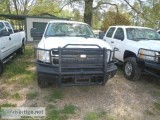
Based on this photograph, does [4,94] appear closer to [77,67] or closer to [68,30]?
[77,67]

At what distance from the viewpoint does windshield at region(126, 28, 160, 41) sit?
7703mm

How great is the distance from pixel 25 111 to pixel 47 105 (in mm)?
538

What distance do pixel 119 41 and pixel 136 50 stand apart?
1.31 m

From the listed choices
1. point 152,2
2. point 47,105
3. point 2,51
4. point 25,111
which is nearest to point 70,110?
point 47,105

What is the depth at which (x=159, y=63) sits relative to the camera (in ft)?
19.7

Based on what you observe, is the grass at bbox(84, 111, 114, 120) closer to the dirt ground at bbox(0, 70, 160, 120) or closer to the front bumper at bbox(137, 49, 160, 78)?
the dirt ground at bbox(0, 70, 160, 120)

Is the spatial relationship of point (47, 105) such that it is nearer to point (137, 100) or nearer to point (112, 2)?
point (137, 100)

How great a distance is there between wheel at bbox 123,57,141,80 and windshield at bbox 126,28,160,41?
101cm

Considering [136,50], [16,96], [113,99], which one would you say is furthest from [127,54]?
[16,96]

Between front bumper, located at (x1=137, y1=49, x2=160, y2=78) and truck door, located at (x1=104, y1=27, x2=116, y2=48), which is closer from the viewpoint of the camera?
front bumper, located at (x1=137, y1=49, x2=160, y2=78)

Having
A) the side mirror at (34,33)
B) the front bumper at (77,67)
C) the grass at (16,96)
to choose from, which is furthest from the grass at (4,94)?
the side mirror at (34,33)

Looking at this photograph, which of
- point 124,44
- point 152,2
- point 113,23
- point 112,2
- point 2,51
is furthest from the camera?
point 113,23

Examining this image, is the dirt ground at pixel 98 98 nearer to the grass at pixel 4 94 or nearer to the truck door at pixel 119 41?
the grass at pixel 4 94

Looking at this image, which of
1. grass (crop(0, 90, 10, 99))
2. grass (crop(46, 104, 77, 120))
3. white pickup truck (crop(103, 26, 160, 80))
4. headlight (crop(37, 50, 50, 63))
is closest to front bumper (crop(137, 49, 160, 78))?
white pickup truck (crop(103, 26, 160, 80))
